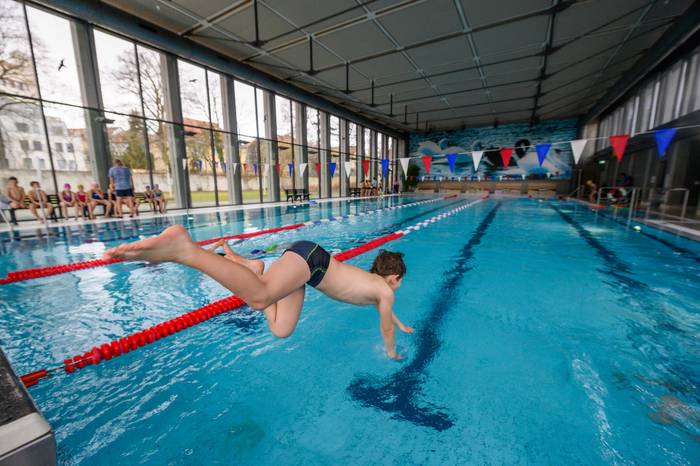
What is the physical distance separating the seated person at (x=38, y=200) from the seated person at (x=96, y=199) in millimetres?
864

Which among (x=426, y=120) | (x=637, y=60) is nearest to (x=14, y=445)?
(x=637, y=60)

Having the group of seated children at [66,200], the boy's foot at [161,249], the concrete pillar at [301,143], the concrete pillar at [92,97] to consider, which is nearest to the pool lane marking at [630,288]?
the boy's foot at [161,249]

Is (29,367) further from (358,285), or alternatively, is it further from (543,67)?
(543,67)

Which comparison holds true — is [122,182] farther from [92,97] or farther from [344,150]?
[344,150]

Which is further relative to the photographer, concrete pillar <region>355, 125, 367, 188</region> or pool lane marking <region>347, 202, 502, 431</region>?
concrete pillar <region>355, 125, 367, 188</region>

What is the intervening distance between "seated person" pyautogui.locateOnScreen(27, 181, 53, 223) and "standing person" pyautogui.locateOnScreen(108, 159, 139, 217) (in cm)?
140

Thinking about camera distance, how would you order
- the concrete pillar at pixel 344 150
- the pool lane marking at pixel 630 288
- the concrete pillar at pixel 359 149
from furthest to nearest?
the concrete pillar at pixel 359 149 → the concrete pillar at pixel 344 150 → the pool lane marking at pixel 630 288

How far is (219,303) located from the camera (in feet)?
9.47

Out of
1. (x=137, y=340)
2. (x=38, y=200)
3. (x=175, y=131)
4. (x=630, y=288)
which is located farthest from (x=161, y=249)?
(x=175, y=131)

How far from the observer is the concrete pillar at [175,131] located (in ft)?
31.7

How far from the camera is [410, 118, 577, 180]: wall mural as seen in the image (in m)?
21.0

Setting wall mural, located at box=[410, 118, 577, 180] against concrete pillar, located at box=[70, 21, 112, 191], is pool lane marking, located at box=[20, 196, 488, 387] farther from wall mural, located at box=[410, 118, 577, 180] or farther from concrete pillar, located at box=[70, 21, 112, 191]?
wall mural, located at box=[410, 118, 577, 180]

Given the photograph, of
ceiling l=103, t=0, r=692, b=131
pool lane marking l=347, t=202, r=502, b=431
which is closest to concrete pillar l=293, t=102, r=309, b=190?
ceiling l=103, t=0, r=692, b=131

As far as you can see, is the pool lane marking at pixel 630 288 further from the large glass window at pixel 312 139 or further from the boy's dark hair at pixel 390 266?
the large glass window at pixel 312 139
